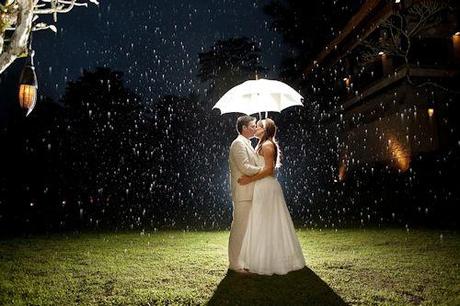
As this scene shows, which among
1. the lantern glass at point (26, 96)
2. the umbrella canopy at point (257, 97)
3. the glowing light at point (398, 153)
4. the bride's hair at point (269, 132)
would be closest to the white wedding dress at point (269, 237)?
the bride's hair at point (269, 132)

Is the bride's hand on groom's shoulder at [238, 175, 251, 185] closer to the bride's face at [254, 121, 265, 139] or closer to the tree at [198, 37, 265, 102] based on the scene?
the bride's face at [254, 121, 265, 139]

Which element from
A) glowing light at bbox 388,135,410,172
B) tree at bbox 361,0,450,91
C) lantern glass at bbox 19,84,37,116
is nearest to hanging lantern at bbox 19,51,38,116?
lantern glass at bbox 19,84,37,116

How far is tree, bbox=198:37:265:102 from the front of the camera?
28703mm

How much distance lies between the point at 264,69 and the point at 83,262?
80.8 ft

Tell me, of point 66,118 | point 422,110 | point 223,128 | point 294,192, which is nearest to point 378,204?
point 422,110

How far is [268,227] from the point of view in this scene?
5.53m

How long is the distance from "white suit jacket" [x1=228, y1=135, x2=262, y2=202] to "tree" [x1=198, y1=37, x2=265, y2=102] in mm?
23069

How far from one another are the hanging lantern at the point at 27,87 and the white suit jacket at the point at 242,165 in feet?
10.0

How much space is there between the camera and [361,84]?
22.0 meters

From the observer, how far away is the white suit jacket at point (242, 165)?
5.62 m

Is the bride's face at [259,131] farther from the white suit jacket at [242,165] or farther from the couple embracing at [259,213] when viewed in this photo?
the white suit jacket at [242,165]

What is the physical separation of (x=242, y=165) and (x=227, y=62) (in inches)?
954

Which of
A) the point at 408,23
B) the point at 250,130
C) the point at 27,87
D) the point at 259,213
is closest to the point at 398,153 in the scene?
the point at 408,23

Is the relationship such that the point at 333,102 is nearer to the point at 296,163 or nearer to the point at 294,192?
the point at 296,163
